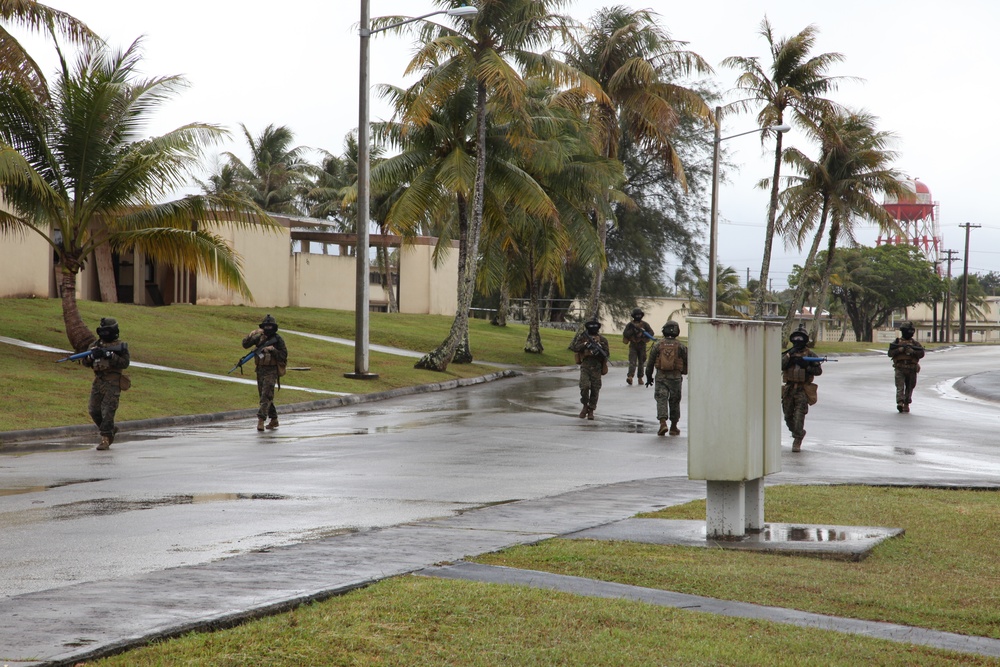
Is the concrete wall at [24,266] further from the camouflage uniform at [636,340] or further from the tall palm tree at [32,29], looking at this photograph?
the camouflage uniform at [636,340]

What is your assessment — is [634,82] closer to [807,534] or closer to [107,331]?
[107,331]

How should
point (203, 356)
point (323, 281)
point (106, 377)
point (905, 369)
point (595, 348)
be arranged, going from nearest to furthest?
1. point (106, 377)
2. point (595, 348)
3. point (905, 369)
4. point (203, 356)
5. point (323, 281)

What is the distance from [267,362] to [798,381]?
24.2 ft

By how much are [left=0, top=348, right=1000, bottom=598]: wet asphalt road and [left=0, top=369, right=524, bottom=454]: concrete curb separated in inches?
29.9

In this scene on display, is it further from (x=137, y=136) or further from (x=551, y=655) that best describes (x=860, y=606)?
(x=137, y=136)

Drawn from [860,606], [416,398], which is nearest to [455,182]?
[416,398]

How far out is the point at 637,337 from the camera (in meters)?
24.6

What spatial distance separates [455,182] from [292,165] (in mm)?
36126

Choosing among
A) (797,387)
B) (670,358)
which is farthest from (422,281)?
(797,387)

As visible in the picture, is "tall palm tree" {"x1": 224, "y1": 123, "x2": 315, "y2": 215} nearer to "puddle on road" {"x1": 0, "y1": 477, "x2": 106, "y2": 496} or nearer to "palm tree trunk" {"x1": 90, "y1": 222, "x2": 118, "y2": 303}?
"palm tree trunk" {"x1": 90, "y1": 222, "x2": 118, "y2": 303}

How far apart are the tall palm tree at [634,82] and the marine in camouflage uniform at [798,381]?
18.6m

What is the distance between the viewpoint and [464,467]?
11.6 metres

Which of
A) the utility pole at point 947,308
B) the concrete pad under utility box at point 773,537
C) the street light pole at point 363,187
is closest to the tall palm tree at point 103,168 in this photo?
the street light pole at point 363,187

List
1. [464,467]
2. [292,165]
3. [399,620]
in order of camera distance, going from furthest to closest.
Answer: [292,165]
[464,467]
[399,620]
